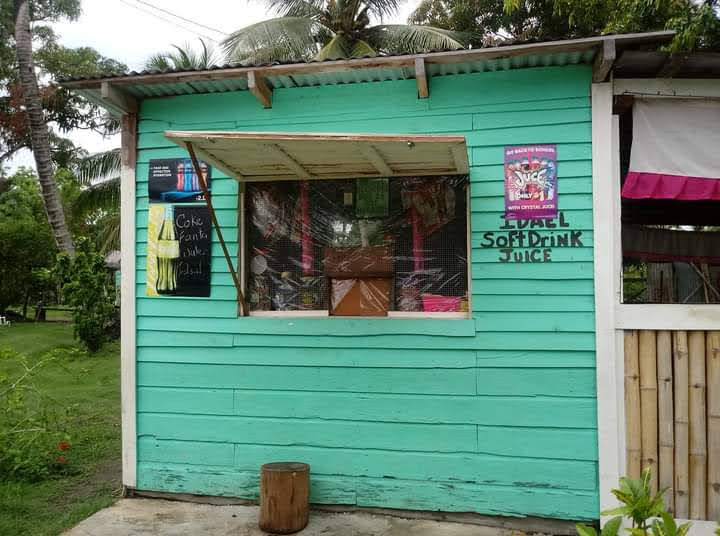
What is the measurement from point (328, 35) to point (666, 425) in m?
12.2

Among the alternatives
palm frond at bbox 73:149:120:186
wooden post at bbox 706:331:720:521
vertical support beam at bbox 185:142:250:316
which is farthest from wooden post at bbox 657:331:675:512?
palm frond at bbox 73:149:120:186

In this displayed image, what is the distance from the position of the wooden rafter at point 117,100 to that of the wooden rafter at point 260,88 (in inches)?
41.9

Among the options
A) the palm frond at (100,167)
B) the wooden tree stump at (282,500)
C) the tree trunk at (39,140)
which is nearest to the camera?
the wooden tree stump at (282,500)

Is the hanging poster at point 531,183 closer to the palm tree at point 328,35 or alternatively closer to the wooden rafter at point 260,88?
the wooden rafter at point 260,88

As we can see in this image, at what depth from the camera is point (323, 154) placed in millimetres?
3998

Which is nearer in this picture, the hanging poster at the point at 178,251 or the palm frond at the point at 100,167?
the hanging poster at the point at 178,251

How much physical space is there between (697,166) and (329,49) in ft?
33.5

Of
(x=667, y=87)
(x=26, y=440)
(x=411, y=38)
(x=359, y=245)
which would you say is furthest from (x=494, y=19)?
(x=26, y=440)

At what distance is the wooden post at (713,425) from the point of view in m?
3.98

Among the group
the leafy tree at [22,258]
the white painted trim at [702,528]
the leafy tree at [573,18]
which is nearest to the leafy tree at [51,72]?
the leafy tree at [22,258]

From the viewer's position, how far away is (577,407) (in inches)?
162

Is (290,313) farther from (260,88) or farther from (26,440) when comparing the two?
(26,440)

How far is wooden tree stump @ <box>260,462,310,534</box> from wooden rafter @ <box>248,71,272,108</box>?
2.75 metres

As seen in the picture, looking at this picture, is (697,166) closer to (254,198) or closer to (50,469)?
(254,198)
